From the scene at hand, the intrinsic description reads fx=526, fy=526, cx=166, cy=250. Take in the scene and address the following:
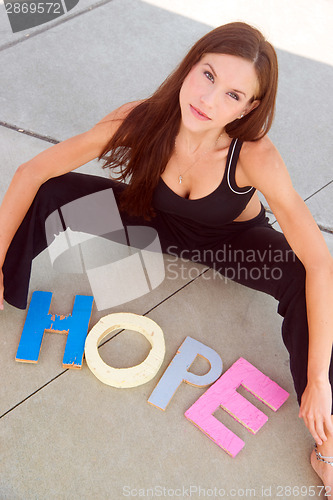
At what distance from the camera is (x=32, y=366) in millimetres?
2131

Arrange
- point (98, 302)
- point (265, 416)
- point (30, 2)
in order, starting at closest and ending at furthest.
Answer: point (265, 416) < point (98, 302) < point (30, 2)

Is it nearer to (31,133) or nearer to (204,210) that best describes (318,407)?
(204,210)

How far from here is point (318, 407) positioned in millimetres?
1775

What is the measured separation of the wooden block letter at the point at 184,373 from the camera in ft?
6.77

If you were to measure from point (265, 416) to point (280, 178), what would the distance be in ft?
3.03

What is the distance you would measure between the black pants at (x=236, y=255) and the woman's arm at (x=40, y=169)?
1.7 inches

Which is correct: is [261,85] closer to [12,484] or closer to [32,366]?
[32,366]

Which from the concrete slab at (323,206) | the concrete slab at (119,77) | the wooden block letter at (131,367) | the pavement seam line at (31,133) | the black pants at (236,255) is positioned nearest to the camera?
the black pants at (236,255)

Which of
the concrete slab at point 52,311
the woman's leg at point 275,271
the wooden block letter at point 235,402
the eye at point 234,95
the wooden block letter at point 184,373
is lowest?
the wooden block letter at point 235,402

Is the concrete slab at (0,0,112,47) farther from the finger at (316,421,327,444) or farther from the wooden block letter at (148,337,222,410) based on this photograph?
the finger at (316,421,327,444)

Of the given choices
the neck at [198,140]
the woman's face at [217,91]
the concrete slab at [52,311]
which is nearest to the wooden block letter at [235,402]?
the concrete slab at [52,311]

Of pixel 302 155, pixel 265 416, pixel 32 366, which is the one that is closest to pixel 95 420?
pixel 32 366

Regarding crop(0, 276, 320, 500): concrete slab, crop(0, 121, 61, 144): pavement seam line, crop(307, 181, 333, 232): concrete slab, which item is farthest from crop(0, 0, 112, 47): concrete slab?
crop(0, 276, 320, 500): concrete slab

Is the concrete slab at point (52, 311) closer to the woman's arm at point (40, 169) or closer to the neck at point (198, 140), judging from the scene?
the woman's arm at point (40, 169)
